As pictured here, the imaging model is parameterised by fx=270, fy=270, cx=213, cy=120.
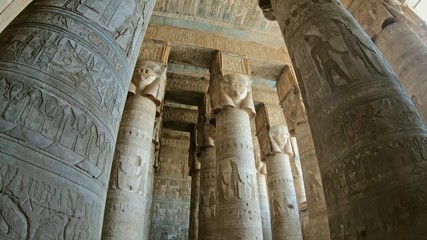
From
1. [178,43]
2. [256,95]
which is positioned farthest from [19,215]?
[256,95]

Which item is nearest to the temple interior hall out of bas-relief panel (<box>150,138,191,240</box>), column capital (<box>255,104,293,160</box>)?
column capital (<box>255,104,293,160</box>)

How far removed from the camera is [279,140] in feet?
25.0

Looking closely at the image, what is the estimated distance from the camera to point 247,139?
562 centimetres

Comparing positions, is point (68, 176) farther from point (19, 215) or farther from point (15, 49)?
point (15, 49)

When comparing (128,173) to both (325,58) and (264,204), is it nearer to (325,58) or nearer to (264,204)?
(325,58)

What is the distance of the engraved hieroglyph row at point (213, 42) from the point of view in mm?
6984

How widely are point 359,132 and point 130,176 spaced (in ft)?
11.6

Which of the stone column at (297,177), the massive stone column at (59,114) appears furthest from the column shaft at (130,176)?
the stone column at (297,177)

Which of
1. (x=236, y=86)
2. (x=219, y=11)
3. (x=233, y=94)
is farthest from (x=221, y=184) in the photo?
(x=219, y=11)

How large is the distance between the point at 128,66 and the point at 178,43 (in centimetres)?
514

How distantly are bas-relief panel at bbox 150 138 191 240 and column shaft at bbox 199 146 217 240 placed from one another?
9.40 ft

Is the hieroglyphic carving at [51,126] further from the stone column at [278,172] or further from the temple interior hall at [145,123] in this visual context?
the stone column at [278,172]

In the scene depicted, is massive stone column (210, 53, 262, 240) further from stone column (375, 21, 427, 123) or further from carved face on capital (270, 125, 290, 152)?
stone column (375, 21, 427, 123)

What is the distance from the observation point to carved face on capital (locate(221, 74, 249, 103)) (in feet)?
20.2
